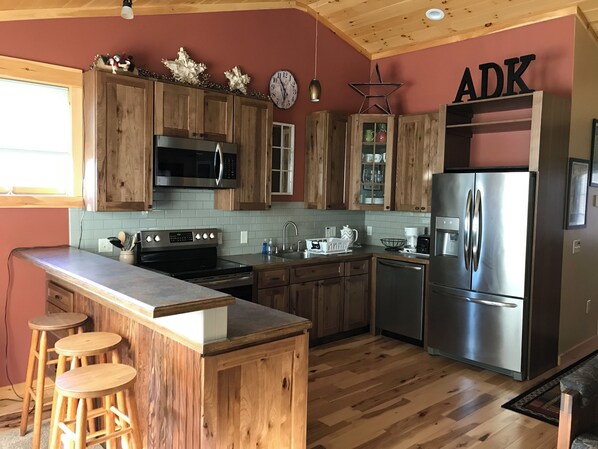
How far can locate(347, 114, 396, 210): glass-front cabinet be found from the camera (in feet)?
16.8

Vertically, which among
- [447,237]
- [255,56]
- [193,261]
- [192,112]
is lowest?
[193,261]

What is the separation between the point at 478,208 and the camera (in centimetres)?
412

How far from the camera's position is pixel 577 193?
452cm

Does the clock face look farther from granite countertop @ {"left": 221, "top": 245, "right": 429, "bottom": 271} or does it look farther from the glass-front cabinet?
granite countertop @ {"left": 221, "top": 245, "right": 429, "bottom": 271}

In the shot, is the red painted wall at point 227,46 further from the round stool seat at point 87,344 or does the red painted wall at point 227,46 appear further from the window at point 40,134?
the round stool seat at point 87,344

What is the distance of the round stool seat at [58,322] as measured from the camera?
276 cm

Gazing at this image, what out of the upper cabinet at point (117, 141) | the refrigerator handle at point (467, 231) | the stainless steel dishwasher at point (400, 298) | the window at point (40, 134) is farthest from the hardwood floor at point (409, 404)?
the window at point (40, 134)

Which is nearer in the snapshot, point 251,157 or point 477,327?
point 477,327

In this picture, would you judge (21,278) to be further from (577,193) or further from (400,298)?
(577,193)

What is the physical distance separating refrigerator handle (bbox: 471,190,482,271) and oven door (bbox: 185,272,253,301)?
1854 millimetres

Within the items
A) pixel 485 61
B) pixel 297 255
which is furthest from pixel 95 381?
pixel 485 61

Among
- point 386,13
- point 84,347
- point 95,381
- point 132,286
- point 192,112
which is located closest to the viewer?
point 95,381

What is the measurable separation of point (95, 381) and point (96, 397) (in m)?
0.08

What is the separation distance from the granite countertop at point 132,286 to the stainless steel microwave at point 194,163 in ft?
2.90
